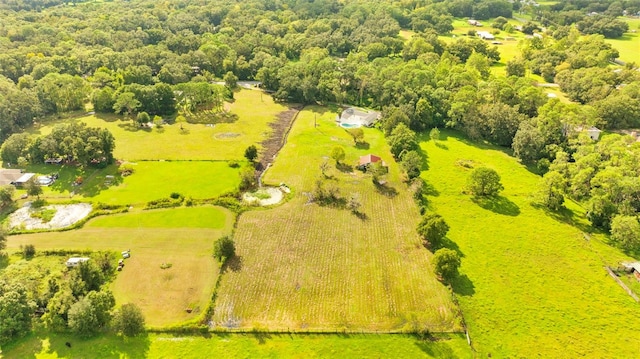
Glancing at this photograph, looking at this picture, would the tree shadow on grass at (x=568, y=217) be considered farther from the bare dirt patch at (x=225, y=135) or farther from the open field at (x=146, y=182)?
the bare dirt patch at (x=225, y=135)

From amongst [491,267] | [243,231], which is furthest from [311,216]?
[491,267]

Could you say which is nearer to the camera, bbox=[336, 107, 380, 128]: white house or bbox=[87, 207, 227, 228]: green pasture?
bbox=[87, 207, 227, 228]: green pasture

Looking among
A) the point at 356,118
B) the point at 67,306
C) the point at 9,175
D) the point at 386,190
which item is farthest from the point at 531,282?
the point at 9,175

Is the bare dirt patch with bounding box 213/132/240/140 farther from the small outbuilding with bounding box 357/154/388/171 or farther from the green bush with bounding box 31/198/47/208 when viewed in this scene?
the green bush with bounding box 31/198/47/208

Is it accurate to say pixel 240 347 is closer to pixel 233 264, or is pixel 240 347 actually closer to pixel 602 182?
pixel 233 264

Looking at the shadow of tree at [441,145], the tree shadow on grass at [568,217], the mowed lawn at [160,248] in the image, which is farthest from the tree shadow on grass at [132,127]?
the tree shadow on grass at [568,217]

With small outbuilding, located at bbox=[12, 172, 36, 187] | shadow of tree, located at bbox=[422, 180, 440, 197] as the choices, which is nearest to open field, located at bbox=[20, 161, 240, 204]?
small outbuilding, located at bbox=[12, 172, 36, 187]

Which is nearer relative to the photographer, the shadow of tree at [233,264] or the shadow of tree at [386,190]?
the shadow of tree at [233,264]
